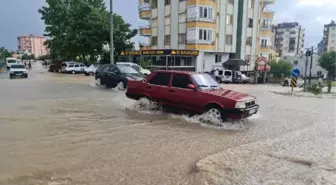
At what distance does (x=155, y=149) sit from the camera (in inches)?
251

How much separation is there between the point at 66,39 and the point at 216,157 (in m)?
42.7

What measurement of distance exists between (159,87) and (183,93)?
109cm

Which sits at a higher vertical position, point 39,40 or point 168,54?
point 39,40

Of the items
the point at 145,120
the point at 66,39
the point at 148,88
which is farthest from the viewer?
the point at 66,39

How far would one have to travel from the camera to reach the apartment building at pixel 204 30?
37594 mm

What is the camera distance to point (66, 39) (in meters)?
44.2

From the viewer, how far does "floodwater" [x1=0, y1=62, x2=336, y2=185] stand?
486 cm

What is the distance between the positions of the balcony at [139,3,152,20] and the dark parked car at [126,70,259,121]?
3470 cm

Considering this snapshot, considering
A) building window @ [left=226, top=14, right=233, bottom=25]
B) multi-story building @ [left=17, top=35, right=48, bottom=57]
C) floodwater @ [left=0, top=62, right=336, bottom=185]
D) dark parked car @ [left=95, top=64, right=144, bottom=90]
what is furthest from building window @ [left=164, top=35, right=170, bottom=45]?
multi-story building @ [left=17, top=35, right=48, bottom=57]

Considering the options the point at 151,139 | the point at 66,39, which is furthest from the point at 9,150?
the point at 66,39

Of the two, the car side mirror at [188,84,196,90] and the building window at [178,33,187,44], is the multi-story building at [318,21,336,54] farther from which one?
the car side mirror at [188,84,196,90]

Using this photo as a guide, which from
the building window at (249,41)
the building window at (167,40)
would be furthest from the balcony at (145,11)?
the building window at (249,41)

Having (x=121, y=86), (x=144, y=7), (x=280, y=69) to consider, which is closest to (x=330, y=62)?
(x=280, y=69)

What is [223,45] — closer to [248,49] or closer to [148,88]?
[248,49]
